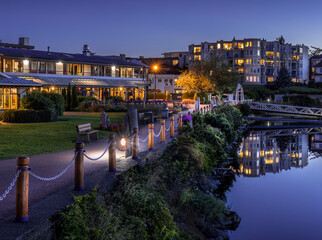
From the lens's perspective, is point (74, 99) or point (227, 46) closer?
point (74, 99)

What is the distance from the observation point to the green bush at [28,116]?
28.5 m

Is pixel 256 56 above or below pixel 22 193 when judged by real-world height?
above

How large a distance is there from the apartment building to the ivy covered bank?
84.1m

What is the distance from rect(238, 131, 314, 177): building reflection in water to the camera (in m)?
24.1

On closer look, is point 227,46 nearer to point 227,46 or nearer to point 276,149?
point 227,46

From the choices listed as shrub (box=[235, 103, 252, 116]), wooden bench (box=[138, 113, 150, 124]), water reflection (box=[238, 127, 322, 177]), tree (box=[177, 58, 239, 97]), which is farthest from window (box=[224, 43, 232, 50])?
wooden bench (box=[138, 113, 150, 124])

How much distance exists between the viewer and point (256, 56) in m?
103

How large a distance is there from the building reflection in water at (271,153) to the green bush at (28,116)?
1377cm

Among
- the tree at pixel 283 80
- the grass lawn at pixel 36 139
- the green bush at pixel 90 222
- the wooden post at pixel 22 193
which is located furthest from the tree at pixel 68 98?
the tree at pixel 283 80

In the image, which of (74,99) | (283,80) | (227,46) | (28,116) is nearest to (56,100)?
(28,116)

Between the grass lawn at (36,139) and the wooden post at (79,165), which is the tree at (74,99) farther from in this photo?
the wooden post at (79,165)

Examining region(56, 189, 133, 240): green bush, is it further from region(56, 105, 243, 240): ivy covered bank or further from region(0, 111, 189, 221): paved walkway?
region(0, 111, 189, 221): paved walkway

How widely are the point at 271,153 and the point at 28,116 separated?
17.4m

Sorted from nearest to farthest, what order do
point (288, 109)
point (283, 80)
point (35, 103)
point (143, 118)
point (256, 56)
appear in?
point (143, 118)
point (35, 103)
point (288, 109)
point (283, 80)
point (256, 56)
